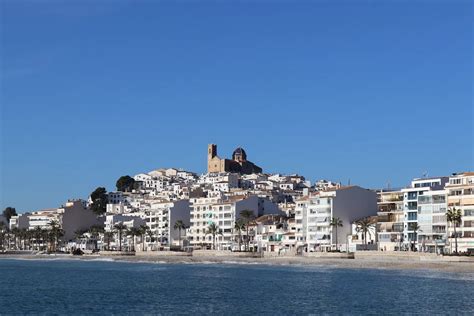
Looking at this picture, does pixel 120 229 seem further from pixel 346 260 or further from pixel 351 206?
pixel 346 260

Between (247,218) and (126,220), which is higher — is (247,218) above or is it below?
below

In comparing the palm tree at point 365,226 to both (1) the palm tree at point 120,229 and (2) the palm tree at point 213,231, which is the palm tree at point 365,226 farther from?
(1) the palm tree at point 120,229

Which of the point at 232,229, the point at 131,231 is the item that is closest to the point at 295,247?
the point at 232,229

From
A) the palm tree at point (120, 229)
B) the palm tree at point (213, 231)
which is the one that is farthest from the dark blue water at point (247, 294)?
the palm tree at point (120, 229)

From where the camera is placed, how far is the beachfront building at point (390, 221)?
→ 4843 inches

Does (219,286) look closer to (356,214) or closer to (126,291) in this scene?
(126,291)

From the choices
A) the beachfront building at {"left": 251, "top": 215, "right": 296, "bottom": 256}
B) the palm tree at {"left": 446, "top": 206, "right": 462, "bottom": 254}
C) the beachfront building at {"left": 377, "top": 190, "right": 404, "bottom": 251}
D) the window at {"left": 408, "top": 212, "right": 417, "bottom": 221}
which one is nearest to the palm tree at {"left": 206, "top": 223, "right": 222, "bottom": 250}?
the beachfront building at {"left": 251, "top": 215, "right": 296, "bottom": 256}

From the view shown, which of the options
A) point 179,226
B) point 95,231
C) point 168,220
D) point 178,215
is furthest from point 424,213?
point 95,231

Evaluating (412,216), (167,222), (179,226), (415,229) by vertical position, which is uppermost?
(412,216)

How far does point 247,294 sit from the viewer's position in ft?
205

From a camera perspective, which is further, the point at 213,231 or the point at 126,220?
the point at 126,220

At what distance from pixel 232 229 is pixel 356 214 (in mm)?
30407

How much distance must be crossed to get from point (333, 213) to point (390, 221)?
1031 centimetres

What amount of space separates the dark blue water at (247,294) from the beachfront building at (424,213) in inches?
1071
